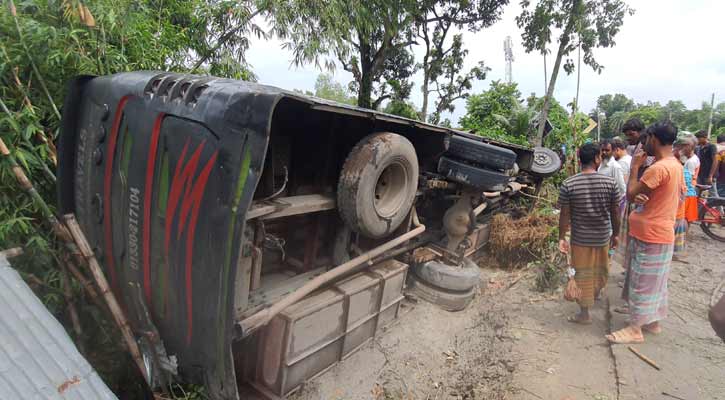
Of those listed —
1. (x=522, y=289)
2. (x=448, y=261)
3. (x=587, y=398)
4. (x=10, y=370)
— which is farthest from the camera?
(x=522, y=289)

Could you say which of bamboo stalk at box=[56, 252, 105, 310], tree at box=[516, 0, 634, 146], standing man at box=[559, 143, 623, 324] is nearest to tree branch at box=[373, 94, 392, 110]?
tree at box=[516, 0, 634, 146]

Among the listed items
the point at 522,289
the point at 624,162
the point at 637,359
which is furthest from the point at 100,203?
the point at 624,162

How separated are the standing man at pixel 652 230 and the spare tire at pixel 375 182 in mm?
1912

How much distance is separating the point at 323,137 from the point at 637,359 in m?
3.14

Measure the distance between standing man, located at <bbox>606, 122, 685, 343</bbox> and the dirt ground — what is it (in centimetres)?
25

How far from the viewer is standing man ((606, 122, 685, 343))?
2977 mm

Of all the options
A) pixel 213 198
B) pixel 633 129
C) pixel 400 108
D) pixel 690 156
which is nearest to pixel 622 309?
pixel 633 129

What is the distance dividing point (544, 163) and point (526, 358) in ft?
15.6

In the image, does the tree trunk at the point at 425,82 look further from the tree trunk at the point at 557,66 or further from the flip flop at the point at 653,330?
the flip flop at the point at 653,330

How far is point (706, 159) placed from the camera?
7.01 meters

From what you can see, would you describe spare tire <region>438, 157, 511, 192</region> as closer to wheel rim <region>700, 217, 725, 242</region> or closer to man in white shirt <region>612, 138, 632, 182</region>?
man in white shirt <region>612, 138, 632, 182</region>

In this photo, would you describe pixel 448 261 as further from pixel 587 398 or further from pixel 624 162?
pixel 624 162

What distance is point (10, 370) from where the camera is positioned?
1.54m

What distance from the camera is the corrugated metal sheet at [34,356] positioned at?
1549 mm
